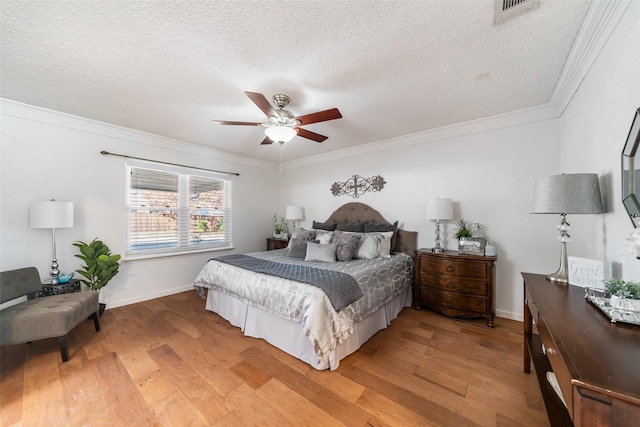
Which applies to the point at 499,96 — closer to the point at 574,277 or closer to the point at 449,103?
the point at 449,103

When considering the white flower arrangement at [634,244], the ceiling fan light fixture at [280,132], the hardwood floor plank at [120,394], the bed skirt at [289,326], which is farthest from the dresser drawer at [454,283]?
the hardwood floor plank at [120,394]

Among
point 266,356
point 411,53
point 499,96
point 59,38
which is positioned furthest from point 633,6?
point 59,38

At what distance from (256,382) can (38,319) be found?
195cm

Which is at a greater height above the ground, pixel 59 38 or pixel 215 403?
pixel 59 38

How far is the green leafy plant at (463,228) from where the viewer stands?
118 inches

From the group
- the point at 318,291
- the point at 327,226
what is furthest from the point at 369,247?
the point at 318,291

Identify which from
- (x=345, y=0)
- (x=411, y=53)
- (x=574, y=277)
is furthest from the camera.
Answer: (x=411, y=53)

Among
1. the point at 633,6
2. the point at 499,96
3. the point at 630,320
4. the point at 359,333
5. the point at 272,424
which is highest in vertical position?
the point at 499,96

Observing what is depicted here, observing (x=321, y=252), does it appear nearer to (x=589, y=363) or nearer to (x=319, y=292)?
(x=319, y=292)

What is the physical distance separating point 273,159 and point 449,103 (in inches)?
136

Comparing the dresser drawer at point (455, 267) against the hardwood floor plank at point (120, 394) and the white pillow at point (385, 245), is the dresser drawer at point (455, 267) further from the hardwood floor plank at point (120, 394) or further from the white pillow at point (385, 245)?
the hardwood floor plank at point (120, 394)

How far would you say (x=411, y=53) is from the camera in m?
1.81

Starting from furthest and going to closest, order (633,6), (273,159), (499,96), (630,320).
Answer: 1. (273,159)
2. (499,96)
3. (633,6)
4. (630,320)

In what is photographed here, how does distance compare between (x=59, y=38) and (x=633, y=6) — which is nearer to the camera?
(x=633, y=6)
